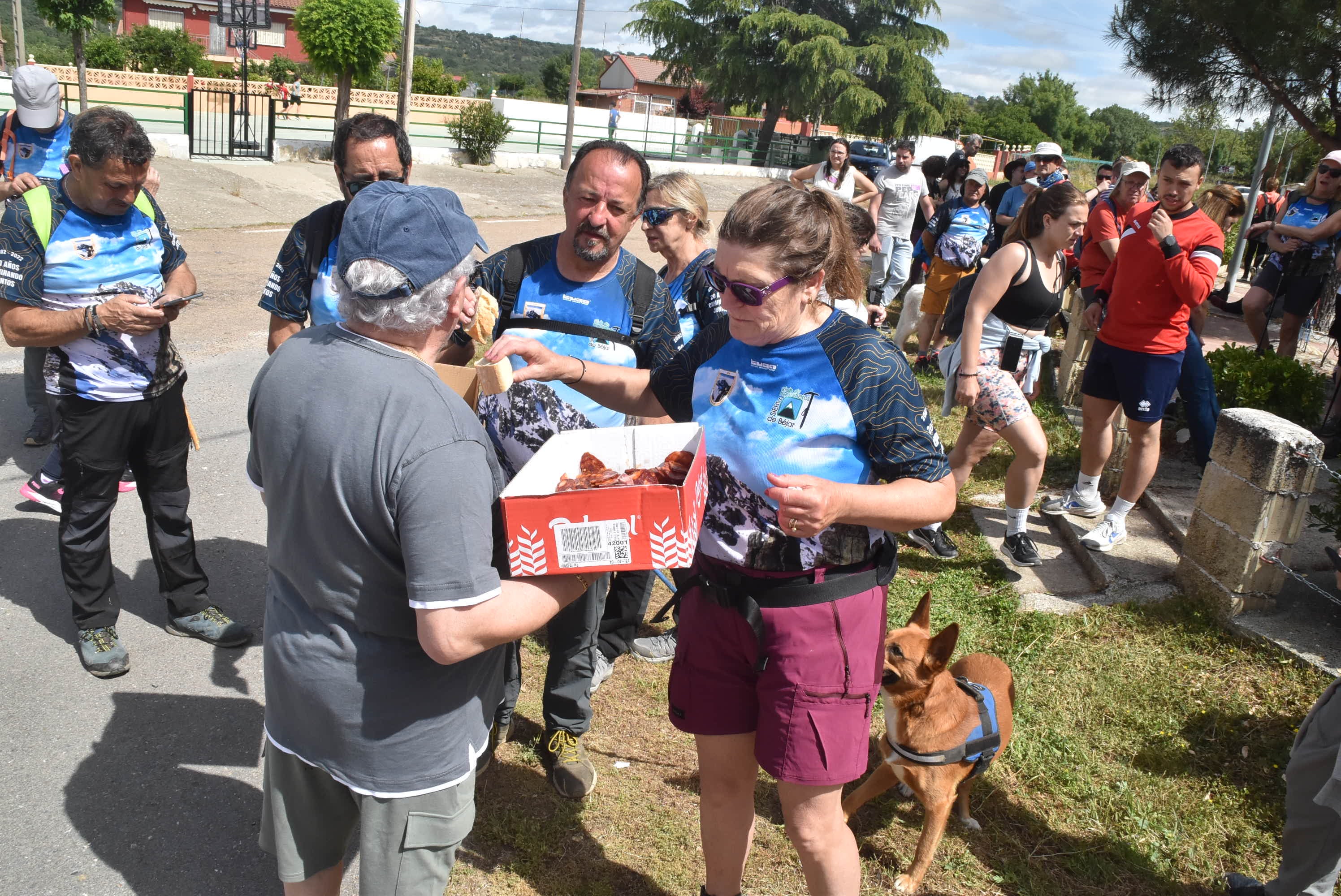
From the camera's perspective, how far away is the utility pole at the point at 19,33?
22.0 metres

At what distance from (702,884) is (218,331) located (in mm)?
7252

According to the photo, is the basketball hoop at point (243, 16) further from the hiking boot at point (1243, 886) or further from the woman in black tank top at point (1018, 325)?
the hiking boot at point (1243, 886)

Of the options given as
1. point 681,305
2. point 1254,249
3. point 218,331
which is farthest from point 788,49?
point 681,305

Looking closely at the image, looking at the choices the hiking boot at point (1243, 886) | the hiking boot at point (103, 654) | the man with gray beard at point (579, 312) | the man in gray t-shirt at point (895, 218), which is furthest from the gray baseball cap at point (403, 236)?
the man in gray t-shirt at point (895, 218)

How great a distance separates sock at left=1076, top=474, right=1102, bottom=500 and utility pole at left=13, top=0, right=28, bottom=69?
25.2 meters

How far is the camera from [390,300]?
5.71 ft

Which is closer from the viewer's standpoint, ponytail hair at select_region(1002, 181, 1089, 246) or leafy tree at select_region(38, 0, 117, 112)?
ponytail hair at select_region(1002, 181, 1089, 246)

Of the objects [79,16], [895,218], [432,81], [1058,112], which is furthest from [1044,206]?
[1058,112]

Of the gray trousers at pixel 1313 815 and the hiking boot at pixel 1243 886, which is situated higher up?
the gray trousers at pixel 1313 815

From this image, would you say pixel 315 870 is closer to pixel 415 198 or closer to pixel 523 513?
pixel 523 513

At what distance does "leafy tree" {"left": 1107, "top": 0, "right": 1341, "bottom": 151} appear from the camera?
9312 millimetres

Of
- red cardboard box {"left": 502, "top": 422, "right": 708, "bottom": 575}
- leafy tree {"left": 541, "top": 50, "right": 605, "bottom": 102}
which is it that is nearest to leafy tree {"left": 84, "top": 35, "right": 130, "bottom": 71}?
leafy tree {"left": 541, "top": 50, "right": 605, "bottom": 102}

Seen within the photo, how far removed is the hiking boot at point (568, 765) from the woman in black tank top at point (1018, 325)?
110 inches

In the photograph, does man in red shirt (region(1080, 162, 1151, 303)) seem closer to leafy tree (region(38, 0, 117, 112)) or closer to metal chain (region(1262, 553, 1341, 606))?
metal chain (region(1262, 553, 1341, 606))
